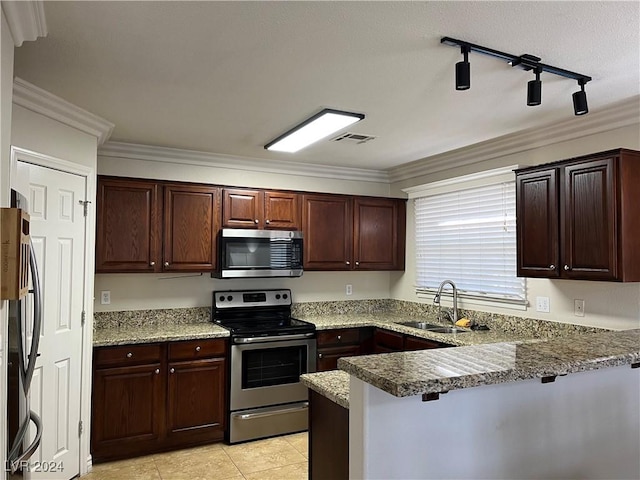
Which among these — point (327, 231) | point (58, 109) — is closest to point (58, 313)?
point (58, 109)

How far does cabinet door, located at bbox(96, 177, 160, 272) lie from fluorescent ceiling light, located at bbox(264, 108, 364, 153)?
1074 mm

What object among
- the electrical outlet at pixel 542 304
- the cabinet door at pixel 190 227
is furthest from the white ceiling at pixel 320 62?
the electrical outlet at pixel 542 304

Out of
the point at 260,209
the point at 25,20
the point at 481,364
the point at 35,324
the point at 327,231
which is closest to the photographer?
the point at 481,364

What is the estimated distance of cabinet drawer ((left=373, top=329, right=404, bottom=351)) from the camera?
3.97m

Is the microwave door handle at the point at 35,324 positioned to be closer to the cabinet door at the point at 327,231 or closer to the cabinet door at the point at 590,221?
the cabinet door at the point at 327,231

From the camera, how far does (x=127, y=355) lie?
348 cm

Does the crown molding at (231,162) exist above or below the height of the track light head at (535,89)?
above

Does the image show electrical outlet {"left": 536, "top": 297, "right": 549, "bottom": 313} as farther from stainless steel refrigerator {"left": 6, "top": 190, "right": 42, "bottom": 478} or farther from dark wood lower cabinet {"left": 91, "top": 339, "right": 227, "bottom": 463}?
stainless steel refrigerator {"left": 6, "top": 190, "right": 42, "bottom": 478}

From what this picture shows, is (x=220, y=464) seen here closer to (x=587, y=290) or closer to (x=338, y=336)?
(x=338, y=336)

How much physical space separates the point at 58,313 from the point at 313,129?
202 centimetres

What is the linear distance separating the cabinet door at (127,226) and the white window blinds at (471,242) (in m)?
2.53

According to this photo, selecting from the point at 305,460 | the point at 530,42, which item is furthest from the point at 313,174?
the point at 530,42

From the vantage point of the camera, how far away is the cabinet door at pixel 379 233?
4.82 m

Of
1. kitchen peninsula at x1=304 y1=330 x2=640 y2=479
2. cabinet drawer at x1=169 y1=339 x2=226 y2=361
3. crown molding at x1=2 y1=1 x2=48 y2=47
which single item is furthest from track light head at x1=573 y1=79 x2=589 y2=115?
cabinet drawer at x1=169 y1=339 x2=226 y2=361
